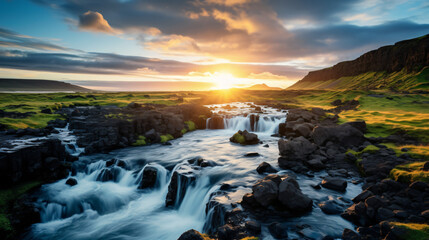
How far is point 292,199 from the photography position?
46.8 feet

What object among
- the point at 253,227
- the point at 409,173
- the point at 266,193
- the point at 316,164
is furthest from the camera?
the point at 316,164

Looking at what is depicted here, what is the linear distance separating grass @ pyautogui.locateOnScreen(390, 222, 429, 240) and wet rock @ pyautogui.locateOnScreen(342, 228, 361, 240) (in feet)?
6.14

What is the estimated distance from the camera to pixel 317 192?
16.9 metres

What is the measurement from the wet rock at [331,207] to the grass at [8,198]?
21220 mm

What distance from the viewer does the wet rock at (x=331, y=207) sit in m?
14.1

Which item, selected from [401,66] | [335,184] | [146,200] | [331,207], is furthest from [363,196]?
[401,66]

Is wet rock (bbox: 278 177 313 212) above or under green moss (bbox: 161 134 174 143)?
above

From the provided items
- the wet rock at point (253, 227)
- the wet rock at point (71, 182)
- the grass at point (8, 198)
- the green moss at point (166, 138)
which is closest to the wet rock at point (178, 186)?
the wet rock at point (253, 227)

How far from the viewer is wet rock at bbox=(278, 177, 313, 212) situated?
14175mm

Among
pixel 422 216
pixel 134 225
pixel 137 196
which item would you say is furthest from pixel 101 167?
pixel 422 216

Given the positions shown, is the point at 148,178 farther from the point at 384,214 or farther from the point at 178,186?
the point at 384,214

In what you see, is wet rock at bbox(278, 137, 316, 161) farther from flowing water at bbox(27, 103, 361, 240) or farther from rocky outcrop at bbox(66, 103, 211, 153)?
rocky outcrop at bbox(66, 103, 211, 153)

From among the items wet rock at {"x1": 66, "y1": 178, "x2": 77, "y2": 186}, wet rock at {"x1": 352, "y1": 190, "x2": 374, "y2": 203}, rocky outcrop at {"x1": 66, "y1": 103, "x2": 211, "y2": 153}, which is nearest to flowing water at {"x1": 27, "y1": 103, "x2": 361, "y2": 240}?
wet rock at {"x1": 66, "y1": 178, "x2": 77, "y2": 186}

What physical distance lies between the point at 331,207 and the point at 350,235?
321cm
